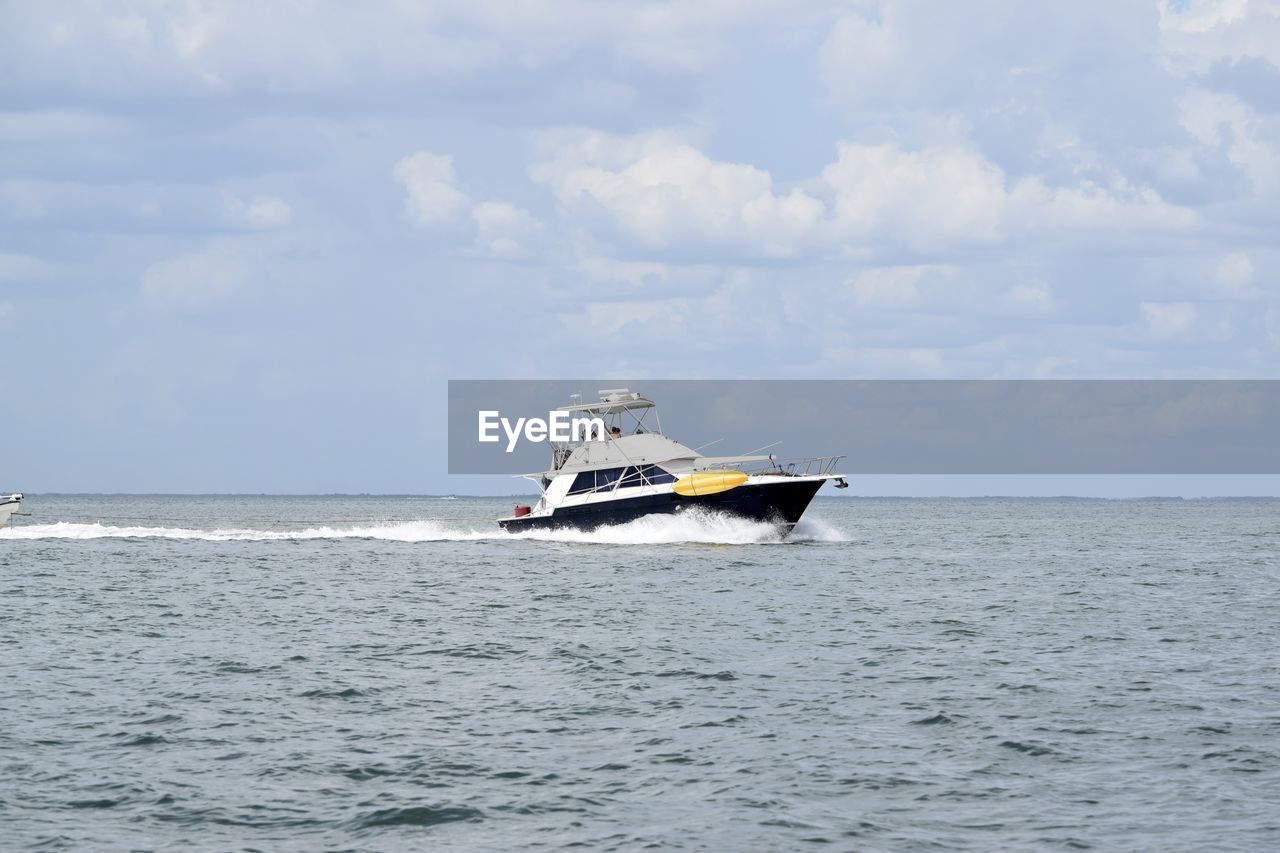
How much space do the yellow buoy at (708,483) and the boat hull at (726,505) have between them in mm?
283

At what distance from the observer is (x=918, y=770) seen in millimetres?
15906

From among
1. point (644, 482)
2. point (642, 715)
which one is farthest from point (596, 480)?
point (642, 715)

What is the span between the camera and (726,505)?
4847 cm

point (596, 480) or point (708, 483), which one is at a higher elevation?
point (596, 480)

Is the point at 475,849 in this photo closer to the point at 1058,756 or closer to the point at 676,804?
the point at 676,804

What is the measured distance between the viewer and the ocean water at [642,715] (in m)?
13.8

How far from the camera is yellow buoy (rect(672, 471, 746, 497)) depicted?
4747 cm

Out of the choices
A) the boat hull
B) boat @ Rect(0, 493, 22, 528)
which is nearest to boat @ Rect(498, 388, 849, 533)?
the boat hull

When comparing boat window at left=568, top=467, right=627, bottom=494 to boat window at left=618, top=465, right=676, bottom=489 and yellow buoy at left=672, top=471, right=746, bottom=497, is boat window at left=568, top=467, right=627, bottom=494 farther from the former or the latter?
yellow buoy at left=672, top=471, right=746, bottom=497

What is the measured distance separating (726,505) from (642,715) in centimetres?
2915

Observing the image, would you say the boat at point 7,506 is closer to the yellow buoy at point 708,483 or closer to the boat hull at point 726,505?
the boat hull at point 726,505

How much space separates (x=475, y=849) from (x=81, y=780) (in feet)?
19.5

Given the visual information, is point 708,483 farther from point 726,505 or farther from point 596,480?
point 596,480

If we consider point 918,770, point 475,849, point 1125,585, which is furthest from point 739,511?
point 475,849
